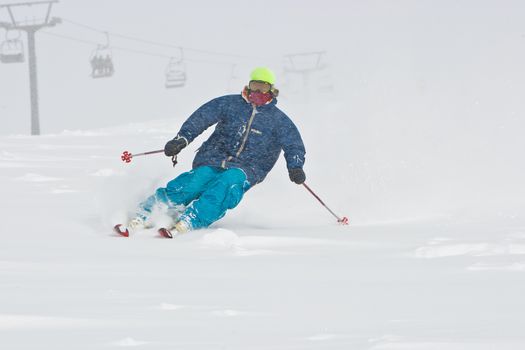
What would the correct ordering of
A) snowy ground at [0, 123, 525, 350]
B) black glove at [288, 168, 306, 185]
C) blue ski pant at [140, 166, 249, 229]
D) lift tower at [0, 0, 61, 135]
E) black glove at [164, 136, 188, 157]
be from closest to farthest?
1. snowy ground at [0, 123, 525, 350]
2. blue ski pant at [140, 166, 249, 229]
3. black glove at [164, 136, 188, 157]
4. black glove at [288, 168, 306, 185]
5. lift tower at [0, 0, 61, 135]

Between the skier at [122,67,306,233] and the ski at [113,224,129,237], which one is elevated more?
the skier at [122,67,306,233]

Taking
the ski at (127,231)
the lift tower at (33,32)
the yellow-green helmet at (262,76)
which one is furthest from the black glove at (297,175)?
the lift tower at (33,32)

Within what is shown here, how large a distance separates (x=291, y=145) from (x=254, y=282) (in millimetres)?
2857

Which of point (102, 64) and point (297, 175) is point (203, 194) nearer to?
point (297, 175)

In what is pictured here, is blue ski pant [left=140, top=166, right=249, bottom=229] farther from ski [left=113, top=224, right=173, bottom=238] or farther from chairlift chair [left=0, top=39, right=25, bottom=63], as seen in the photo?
chairlift chair [left=0, top=39, right=25, bottom=63]

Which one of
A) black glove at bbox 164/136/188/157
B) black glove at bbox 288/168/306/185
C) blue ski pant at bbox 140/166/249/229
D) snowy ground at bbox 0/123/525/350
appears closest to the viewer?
snowy ground at bbox 0/123/525/350

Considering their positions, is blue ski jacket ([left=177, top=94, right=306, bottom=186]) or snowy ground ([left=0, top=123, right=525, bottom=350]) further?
blue ski jacket ([left=177, top=94, right=306, bottom=186])

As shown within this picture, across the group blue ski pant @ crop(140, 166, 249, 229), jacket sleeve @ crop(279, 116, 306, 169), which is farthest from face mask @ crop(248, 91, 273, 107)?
blue ski pant @ crop(140, 166, 249, 229)

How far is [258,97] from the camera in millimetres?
6805

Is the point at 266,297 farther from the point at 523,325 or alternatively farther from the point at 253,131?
the point at 253,131

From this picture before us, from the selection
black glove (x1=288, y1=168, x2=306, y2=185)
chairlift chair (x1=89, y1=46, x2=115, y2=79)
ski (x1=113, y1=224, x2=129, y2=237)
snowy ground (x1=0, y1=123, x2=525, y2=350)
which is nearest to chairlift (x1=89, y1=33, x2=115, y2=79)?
chairlift chair (x1=89, y1=46, x2=115, y2=79)

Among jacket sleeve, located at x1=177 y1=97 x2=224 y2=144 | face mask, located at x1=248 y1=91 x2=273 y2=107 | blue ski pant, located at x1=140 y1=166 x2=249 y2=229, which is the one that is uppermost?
face mask, located at x1=248 y1=91 x2=273 y2=107

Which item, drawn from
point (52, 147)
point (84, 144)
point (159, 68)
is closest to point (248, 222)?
point (52, 147)

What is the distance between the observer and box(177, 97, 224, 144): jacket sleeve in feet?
22.2
